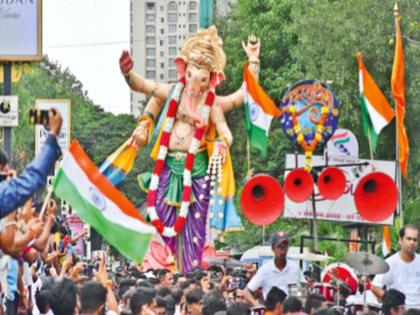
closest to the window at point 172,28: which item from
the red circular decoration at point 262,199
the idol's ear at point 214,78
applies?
the idol's ear at point 214,78

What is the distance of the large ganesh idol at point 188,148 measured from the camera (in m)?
26.3

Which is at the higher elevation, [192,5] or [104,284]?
[192,5]

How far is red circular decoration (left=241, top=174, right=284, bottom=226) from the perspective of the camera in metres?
20.0

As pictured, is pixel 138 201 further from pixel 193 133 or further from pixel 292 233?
pixel 193 133

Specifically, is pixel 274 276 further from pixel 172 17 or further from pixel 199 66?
pixel 172 17

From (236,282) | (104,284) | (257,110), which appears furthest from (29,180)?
(257,110)

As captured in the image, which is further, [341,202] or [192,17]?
[192,17]

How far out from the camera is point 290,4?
44938 millimetres

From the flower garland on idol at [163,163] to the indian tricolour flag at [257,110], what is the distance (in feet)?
3.96

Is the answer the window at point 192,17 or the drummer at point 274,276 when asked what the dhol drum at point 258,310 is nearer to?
the drummer at point 274,276

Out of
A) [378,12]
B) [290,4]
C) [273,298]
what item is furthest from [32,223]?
[290,4]

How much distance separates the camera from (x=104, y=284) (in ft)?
38.9

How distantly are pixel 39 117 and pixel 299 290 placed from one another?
524 centimetres

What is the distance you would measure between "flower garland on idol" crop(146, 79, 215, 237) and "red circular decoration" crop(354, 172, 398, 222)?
6009mm
